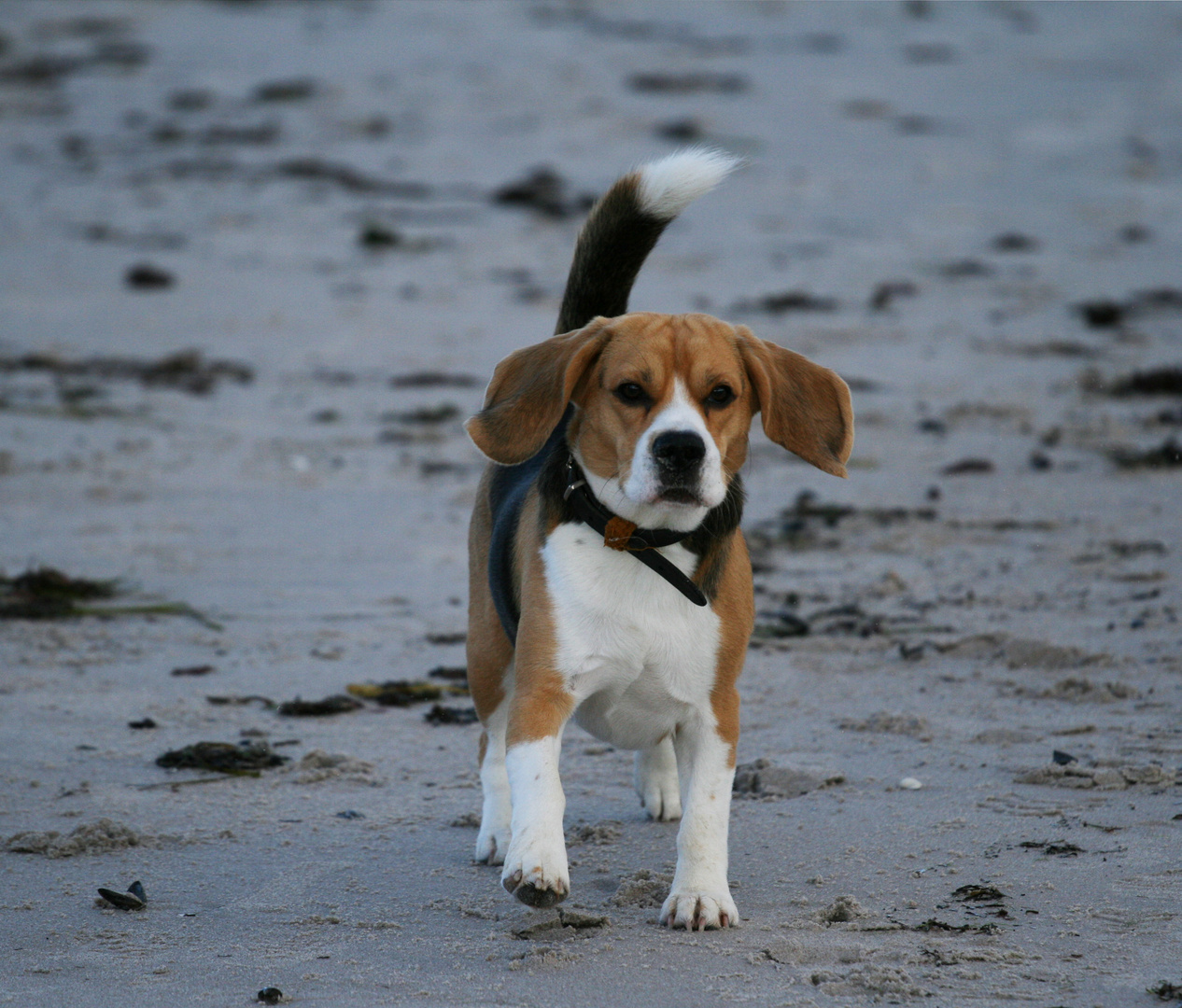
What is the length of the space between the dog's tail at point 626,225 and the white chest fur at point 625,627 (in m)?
Result: 1.07

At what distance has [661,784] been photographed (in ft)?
13.6

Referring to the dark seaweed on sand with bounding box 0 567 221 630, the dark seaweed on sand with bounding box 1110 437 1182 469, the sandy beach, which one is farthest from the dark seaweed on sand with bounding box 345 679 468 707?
the dark seaweed on sand with bounding box 1110 437 1182 469

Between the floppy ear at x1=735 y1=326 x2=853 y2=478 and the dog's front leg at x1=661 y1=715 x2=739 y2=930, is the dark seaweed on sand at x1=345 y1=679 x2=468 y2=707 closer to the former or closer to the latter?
the dog's front leg at x1=661 y1=715 x2=739 y2=930

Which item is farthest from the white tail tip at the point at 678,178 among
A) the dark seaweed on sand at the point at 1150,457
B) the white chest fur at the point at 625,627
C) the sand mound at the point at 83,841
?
the dark seaweed on sand at the point at 1150,457

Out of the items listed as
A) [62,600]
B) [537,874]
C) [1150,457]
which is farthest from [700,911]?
[1150,457]

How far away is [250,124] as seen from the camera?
58.0 ft

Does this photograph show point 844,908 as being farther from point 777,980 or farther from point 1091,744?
point 1091,744

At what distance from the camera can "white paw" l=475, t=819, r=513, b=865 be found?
385cm

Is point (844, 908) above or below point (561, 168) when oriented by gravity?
below

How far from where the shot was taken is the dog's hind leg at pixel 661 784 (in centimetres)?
414

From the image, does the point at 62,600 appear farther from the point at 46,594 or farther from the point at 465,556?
the point at 465,556

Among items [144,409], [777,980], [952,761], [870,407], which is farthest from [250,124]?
[777,980]

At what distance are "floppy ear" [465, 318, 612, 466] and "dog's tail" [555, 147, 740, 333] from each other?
23.8 inches

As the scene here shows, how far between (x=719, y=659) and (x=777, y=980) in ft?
2.39
